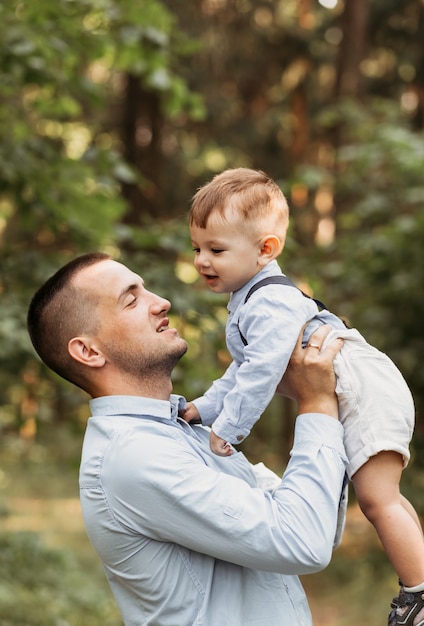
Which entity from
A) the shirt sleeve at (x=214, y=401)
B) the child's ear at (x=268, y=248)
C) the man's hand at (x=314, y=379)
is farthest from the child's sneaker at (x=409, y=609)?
the child's ear at (x=268, y=248)

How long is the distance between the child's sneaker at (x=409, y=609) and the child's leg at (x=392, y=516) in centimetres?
3

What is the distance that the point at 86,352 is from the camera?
2.26m

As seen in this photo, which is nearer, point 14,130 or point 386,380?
point 386,380

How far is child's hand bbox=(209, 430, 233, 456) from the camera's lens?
2178 millimetres

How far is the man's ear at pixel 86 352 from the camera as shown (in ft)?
7.39

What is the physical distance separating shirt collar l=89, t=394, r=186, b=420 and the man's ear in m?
0.09

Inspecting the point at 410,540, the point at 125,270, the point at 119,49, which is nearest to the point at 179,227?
the point at 119,49

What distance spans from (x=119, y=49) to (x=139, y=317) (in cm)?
296

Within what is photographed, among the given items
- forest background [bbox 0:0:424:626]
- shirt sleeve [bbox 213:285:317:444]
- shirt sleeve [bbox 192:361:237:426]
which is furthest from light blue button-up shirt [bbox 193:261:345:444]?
forest background [bbox 0:0:424:626]

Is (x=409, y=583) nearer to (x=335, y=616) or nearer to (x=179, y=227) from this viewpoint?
(x=179, y=227)

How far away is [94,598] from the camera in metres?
7.45

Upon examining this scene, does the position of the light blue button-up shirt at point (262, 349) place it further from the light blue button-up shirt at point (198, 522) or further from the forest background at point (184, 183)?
the forest background at point (184, 183)

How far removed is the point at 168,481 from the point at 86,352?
457 mm

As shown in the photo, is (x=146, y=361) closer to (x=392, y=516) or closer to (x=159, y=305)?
(x=159, y=305)
